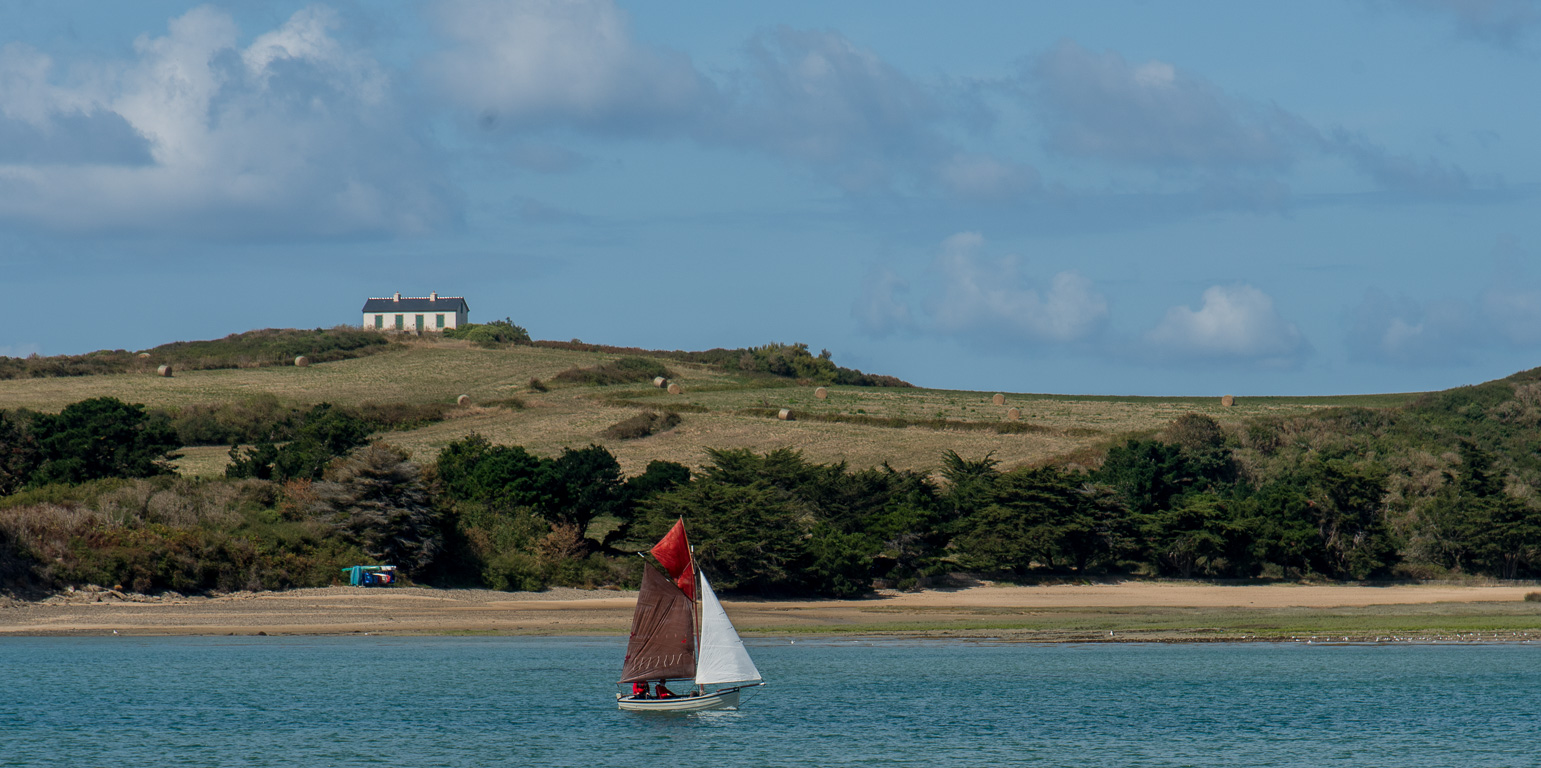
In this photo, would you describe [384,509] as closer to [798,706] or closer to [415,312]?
[798,706]

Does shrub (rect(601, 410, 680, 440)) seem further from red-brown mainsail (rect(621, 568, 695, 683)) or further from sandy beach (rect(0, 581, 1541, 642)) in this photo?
red-brown mainsail (rect(621, 568, 695, 683))

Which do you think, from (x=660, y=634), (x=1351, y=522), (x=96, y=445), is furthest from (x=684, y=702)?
(x=1351, y=522)

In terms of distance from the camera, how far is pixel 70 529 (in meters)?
54.9

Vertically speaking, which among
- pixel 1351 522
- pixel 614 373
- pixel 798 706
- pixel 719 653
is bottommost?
pixel 798 706

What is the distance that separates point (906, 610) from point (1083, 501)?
1286 cm

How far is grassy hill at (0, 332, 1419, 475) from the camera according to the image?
91.7 metres

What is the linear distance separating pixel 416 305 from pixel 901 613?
12913 centimetres

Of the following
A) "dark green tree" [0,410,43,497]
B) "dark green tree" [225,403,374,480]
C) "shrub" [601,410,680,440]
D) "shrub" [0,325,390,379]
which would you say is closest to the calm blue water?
"dark green tree" [225,403,374,480]

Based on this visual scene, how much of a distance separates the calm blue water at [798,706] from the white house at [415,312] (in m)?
128

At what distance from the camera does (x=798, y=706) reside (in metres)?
37.1

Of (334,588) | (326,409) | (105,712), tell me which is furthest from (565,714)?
(326,409)

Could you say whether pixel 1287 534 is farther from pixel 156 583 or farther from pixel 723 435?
pixel 156 583

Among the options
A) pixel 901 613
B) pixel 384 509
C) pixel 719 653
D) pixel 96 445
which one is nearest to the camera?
pixel 719 653

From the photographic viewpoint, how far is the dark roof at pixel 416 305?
177 metres
